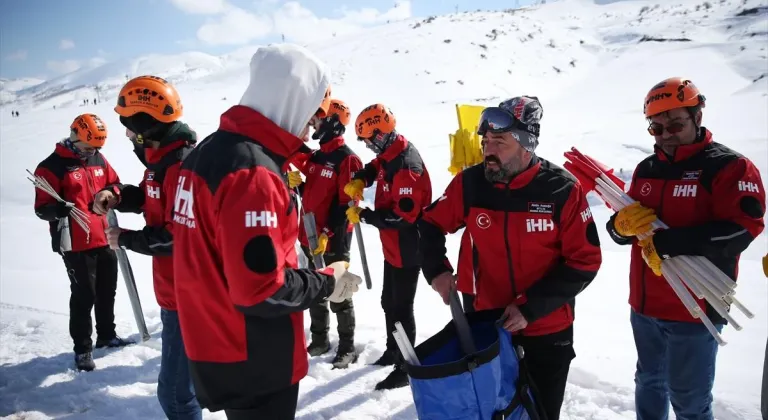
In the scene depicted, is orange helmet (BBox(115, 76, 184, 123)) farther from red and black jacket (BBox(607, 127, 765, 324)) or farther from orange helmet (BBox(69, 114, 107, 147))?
red and black jacket (BBox(607, 127, 765, 324))

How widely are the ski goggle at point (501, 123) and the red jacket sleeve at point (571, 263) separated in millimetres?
432

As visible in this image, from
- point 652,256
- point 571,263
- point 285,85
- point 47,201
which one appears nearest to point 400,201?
point 571,263

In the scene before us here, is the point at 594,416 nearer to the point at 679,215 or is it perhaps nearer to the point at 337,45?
the point at 679,215

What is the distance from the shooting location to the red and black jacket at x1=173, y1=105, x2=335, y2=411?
66.6 inches

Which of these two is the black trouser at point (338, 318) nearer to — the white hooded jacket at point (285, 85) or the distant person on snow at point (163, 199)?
the distant person on snow at point (163, 199)

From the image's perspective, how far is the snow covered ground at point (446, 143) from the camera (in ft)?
13.9

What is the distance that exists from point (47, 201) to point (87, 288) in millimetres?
990

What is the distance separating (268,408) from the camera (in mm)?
2029

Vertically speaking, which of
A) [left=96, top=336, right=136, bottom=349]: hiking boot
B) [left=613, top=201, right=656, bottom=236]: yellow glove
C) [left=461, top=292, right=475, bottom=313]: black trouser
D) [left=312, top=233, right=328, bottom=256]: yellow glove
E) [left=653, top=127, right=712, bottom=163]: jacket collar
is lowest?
[left=96, top=336, right=136, bottom=349]: hiking boot

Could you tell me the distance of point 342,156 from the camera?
16.9 feet

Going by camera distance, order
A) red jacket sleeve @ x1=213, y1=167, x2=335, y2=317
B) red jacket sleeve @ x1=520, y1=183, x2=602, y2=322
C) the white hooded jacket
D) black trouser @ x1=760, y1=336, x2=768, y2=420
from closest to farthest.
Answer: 1. red jacket sleeve @ x1=213, y1=167, x2=335, y2=317
2. black trouser @ x1=760, y1=336, x2=768, y2=420
3. the white hooded jacket
4. red jacket sleeve @ x1=520, y1=183, x2=602, y2=322

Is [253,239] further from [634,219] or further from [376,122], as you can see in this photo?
[376,122]

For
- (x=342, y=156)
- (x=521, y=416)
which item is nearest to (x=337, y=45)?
(x=342, y=156)

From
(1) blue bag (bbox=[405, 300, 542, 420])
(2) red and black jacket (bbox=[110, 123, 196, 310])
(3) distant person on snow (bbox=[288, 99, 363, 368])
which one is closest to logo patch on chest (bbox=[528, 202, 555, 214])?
(1) blue bag (bbox=[405, 300, 542, 420])
